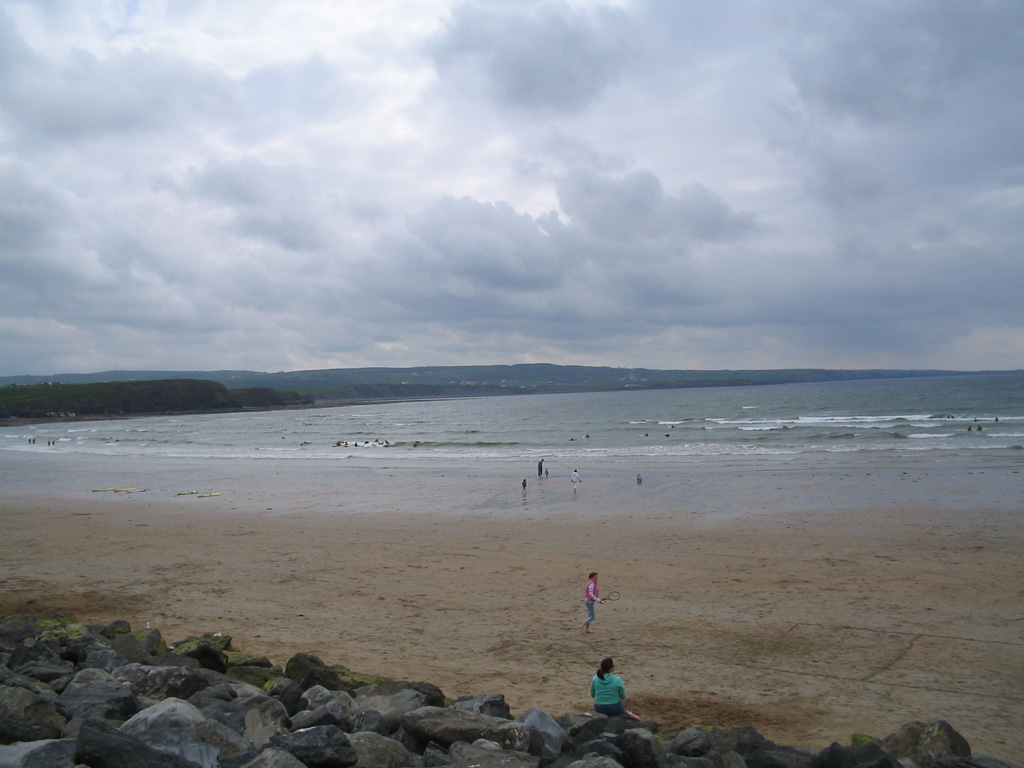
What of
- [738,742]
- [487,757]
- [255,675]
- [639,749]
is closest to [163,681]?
[255,675]

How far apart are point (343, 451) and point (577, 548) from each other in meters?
38.2

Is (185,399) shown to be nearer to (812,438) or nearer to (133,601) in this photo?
(812,438)

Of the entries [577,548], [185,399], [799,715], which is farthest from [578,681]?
[185,399]

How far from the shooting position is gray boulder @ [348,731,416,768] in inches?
217

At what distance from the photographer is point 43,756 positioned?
4691 mm

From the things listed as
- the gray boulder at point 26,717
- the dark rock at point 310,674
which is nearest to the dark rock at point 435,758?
the dark rock at point 310,674

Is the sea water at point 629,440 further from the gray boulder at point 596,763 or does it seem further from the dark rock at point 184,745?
the dark rock at point 184,745

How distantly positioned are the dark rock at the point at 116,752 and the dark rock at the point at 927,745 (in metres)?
6.12

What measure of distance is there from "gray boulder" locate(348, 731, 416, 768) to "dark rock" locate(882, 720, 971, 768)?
4.44 meters

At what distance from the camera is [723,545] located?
17672mm

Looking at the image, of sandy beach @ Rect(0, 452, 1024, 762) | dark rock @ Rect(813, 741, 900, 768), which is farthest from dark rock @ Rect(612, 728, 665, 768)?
sandy beach @ Rect(0, 452, 1024, 762)

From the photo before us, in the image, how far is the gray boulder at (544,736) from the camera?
5.95m

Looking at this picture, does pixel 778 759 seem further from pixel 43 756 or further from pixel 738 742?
pixel 43 756

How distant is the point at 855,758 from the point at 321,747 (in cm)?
454
